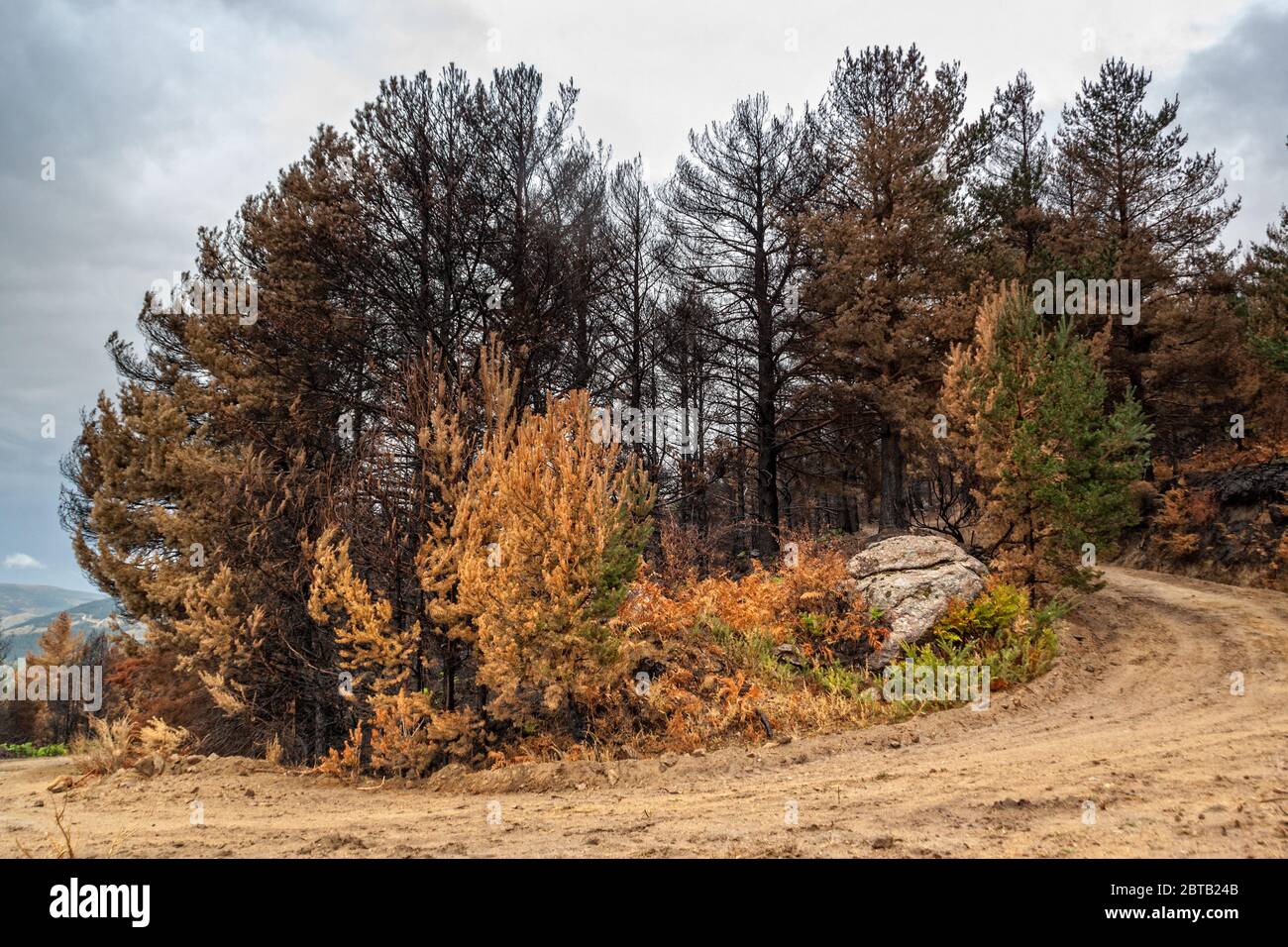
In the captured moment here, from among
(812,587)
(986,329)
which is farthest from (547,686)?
(986,329)

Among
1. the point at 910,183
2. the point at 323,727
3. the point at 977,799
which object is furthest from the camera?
the point at 910,183

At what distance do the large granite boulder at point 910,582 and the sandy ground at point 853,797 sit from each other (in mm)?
1660

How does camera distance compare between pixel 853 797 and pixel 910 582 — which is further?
pixel 910 582

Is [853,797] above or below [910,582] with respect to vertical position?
below

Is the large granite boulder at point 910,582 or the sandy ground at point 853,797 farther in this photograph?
the large granite boulder at point 910,582

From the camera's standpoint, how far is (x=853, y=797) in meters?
5.47

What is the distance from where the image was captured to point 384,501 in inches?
349

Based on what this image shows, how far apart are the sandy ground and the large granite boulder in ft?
5.45

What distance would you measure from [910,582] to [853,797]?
238 inches

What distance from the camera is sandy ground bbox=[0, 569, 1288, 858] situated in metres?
4.37

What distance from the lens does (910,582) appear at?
1088cm

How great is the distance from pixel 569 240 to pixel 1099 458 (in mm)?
10983

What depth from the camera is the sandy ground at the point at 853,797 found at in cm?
437
